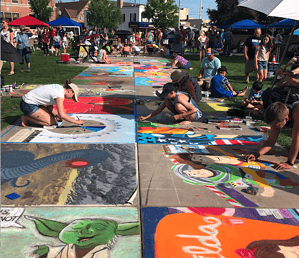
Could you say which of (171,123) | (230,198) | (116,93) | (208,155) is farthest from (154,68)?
(230,198)

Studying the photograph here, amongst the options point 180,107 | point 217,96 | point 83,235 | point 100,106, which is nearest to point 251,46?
point 217,96

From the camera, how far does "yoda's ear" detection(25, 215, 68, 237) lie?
2.74m

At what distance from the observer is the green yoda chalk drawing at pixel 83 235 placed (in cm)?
252

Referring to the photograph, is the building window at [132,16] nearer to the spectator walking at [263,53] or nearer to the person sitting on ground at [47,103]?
the spectator walking at [263,53]

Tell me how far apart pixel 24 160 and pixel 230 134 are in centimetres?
358

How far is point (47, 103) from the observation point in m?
5.50

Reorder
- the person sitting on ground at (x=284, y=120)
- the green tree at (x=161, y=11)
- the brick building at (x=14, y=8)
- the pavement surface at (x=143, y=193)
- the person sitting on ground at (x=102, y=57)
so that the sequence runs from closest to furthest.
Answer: the pavement surface at (x=143, y=193) → the person sitting on ground at (x=284, y=120) → the person sitting on ground at (x=102, y=57) → the brick building at (x=14, y=8) → the green tree at (x=161, y=11)

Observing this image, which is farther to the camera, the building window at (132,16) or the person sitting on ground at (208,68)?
the building window at (132,16)

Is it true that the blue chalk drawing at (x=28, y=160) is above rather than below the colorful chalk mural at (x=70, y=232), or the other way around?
above

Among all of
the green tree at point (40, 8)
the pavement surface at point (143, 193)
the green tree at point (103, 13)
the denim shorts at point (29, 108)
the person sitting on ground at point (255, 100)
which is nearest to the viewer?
the pavement surface at point (143, 193)

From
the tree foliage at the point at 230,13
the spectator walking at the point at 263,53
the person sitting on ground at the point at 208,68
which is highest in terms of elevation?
the tree foliage at the point at 230,13

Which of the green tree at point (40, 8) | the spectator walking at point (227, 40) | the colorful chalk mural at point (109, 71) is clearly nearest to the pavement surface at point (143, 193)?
the colorful chalk mural at point (109, 71)

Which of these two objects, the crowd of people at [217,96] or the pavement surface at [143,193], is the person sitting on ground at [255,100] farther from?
the pavement surface at [143,193]

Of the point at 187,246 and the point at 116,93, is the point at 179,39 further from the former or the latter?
the point at 187,246
